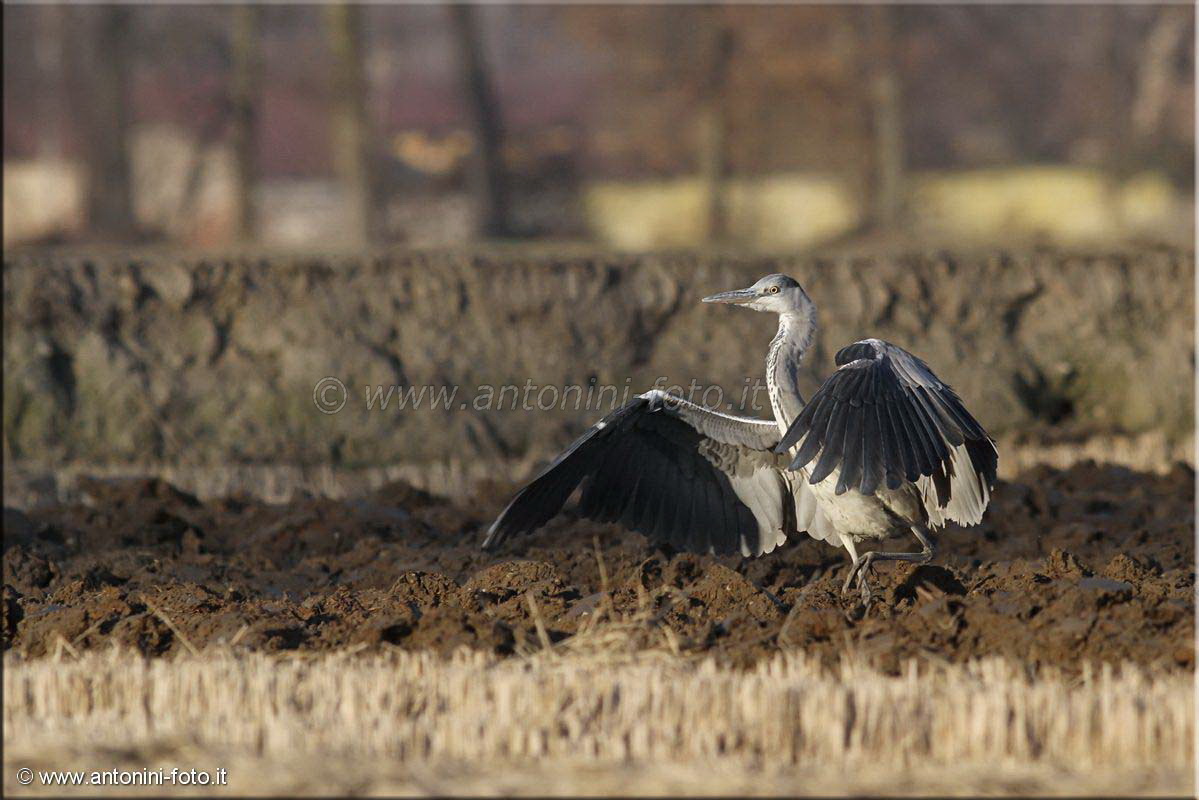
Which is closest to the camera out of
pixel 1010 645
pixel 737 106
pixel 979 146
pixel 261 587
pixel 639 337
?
pixel 1010 645

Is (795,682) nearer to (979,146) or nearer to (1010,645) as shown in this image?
(1010,645)

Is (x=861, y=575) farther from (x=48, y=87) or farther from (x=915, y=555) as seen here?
(x=48, y=87)

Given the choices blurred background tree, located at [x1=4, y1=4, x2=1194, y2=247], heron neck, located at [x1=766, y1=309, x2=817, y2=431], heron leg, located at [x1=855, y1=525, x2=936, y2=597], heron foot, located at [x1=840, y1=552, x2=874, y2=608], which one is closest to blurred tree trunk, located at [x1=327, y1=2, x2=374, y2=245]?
blurred background tree, located at [x1=4, y1=4, x2=1194, y2=247]

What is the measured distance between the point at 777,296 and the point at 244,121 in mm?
24165

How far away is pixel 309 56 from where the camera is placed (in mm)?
43969

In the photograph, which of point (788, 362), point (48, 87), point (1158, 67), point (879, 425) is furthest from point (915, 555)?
point (48, 87)

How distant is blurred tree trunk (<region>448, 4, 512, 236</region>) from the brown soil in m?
20.5

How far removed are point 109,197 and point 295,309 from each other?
1678 cm

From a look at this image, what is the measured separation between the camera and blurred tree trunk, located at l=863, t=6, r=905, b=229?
30.9m

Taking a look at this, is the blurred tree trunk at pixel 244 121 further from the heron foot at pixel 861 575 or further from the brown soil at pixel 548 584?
the heron foot at pixel 861 575

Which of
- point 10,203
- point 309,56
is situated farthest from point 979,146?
point 10,203

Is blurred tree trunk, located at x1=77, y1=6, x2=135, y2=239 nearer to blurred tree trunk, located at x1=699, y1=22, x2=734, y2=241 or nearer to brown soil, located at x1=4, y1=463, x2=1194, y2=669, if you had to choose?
blurred tree trunk, located at x1=699, y1=22, x2=734, y2=241

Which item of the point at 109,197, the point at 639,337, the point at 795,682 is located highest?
the point at 109,197

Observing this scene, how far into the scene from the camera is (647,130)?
44156 millimetres
